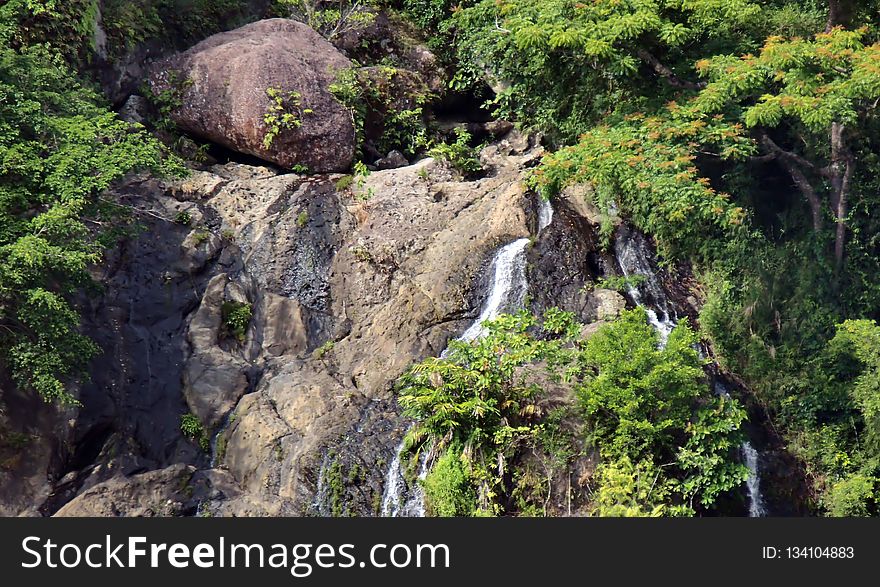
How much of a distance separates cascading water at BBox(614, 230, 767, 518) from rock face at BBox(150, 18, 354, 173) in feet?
18.8

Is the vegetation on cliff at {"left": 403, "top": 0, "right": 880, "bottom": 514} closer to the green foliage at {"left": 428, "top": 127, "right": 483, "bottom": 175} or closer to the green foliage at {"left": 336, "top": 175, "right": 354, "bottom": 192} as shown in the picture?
the green foliage at {"left": 428, "top": 127, "right": 483, "bottom": 175}

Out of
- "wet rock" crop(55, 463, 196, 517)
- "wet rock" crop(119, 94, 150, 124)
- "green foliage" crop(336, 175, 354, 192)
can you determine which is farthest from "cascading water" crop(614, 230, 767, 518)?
"wet rock" crop(119, 94, 150, 124)

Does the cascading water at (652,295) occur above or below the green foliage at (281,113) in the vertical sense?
below

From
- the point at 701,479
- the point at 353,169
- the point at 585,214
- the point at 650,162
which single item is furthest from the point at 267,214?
the point at 701,479

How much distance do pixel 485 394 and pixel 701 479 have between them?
3.05 metres

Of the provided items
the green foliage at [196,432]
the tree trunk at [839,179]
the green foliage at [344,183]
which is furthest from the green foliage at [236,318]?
the tree trunk at [839,179]

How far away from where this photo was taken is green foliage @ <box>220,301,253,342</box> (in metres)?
16.6

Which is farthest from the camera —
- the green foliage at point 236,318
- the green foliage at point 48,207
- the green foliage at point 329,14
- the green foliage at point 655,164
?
the green foliage at point 329,14

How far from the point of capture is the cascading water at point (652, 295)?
14.8 meters

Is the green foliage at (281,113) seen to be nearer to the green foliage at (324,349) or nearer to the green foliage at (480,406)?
the green foliage at (324,349)

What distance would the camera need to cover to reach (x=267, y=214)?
18.4 meters

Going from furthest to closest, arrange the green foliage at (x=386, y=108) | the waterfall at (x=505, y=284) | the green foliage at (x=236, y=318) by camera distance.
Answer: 1. the green foliage at (x=386, y=108)
2. the green foliage at (x=236, y=318)
3. the waterfall at (x=505, y=284)

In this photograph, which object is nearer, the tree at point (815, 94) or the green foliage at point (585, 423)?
the green foliage at point (585, 423)
